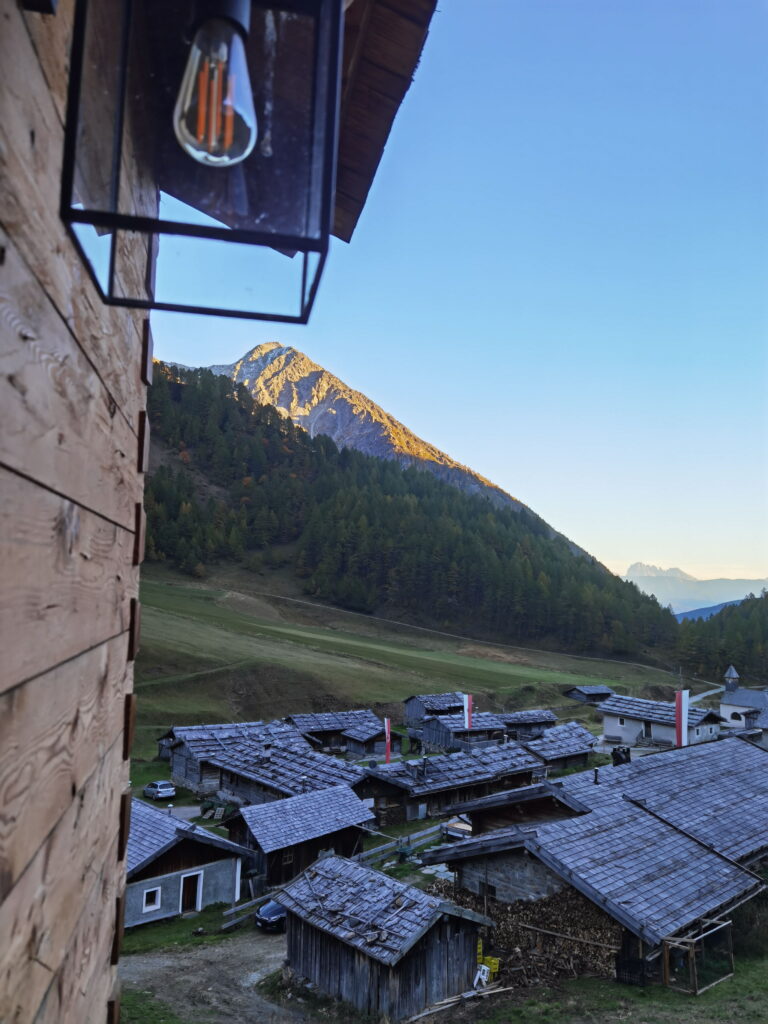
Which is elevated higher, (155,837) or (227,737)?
(155,837)

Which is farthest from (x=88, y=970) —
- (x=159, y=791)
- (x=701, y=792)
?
(x=159, y=791)

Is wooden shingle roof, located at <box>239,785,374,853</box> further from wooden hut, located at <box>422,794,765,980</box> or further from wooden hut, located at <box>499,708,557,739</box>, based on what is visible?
wooden hut, located at <box>499,708,557,739</box>

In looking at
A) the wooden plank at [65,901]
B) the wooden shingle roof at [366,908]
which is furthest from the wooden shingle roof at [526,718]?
the wooden plank at [65,901]

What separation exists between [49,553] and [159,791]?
42.1 m

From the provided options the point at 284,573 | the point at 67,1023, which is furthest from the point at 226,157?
the point at 284,573

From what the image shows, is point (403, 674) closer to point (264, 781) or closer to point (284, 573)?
point (264, 781)

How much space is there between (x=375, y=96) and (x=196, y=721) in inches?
2231

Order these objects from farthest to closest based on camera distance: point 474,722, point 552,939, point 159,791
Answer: point 474,722 < point 159,791 < point 552,939

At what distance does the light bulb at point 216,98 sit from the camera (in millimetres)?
2266

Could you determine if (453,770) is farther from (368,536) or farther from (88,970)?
(368,536)

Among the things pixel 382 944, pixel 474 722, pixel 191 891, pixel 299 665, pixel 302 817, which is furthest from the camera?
pixel 299 665

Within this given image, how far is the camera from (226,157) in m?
2.36

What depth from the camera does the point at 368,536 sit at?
13912cm

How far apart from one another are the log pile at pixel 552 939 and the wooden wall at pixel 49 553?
1716cm
